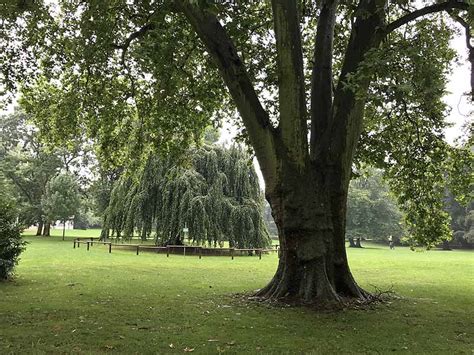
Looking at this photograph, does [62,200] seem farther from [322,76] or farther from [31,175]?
[322,76]

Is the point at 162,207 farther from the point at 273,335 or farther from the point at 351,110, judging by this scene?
the point at 273,335

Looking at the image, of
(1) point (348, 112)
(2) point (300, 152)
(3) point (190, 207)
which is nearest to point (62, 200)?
(3) point (190, 207)

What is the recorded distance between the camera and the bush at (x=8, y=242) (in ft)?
33.8

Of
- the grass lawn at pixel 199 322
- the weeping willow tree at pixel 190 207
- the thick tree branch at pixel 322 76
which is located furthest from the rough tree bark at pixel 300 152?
the weeping willow tree at pixel 190 207

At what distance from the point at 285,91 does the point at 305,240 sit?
2.86 metres

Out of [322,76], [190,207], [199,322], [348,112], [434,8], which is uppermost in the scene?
[434,8]

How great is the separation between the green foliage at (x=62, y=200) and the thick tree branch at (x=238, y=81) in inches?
1117

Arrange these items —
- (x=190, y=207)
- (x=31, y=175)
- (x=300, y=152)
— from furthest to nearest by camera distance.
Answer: (x=31, y=175), (x=190, y=207), (x=300, y=152)

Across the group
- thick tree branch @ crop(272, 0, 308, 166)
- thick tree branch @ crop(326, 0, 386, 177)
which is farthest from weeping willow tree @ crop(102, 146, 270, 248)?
thick tree branch @ crop(272, 0, 308, 166)

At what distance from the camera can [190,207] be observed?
2150 centimetres

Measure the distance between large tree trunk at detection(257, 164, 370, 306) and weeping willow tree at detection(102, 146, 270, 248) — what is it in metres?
13.3

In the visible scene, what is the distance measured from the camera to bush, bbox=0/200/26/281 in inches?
406

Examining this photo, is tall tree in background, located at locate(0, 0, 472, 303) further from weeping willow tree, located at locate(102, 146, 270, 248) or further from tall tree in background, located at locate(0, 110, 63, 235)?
tall tree in background, located at locate(0, 110, 63, 235)

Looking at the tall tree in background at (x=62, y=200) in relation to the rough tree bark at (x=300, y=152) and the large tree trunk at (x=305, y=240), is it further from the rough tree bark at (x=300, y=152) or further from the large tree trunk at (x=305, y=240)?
the large tree trunk at (x=305, y=240)
